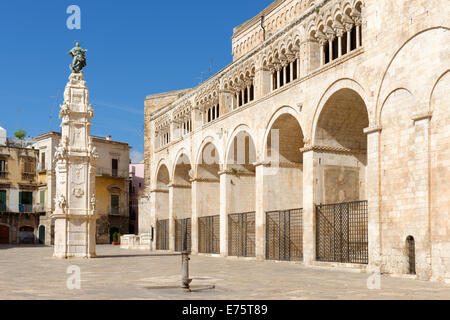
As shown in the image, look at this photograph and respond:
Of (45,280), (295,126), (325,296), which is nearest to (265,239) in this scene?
(295,126)

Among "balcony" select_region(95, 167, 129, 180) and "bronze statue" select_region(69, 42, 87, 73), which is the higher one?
"bronze statue" select_region(69, 42, 87, 73)

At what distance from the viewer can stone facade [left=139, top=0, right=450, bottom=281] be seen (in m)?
14.0

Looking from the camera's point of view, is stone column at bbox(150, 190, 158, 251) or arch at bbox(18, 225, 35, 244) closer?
stone column at bbox(150, 190, 158, 251)

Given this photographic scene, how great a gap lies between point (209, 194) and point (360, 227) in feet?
42.4

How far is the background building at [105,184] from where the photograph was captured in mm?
49375

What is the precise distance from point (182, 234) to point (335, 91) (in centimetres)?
1664

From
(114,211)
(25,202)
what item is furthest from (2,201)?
(114,211)

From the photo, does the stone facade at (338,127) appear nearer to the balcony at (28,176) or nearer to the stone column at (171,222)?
the stone column at (171,222)

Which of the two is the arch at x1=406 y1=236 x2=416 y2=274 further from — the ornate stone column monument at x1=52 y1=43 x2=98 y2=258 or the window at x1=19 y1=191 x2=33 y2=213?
the window at x1=19 y1=191 x2=33 y2=213

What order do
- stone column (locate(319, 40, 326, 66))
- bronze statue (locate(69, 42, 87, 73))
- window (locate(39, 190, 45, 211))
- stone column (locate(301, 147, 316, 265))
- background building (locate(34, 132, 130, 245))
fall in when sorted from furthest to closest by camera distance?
window (locate(39, 190, 45, 211)) < background building (locate(34, 132, 130, 245)) < bronze statue (locate(69, 42, 87, 73)) < stone column (locate(319, 40, 326, 66)) < stone column (locate(301, 147, 316, 265))

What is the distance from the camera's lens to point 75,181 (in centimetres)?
2253

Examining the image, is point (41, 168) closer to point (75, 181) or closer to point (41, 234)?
point (41, 234)

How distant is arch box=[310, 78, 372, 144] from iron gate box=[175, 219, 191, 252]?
14.3 meters

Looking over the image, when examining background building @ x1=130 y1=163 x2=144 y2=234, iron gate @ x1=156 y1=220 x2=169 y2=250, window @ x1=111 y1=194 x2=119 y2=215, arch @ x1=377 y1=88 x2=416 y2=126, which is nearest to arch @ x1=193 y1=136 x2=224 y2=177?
iron gate @ x1=156 y1=220 x2=169 y2=250
